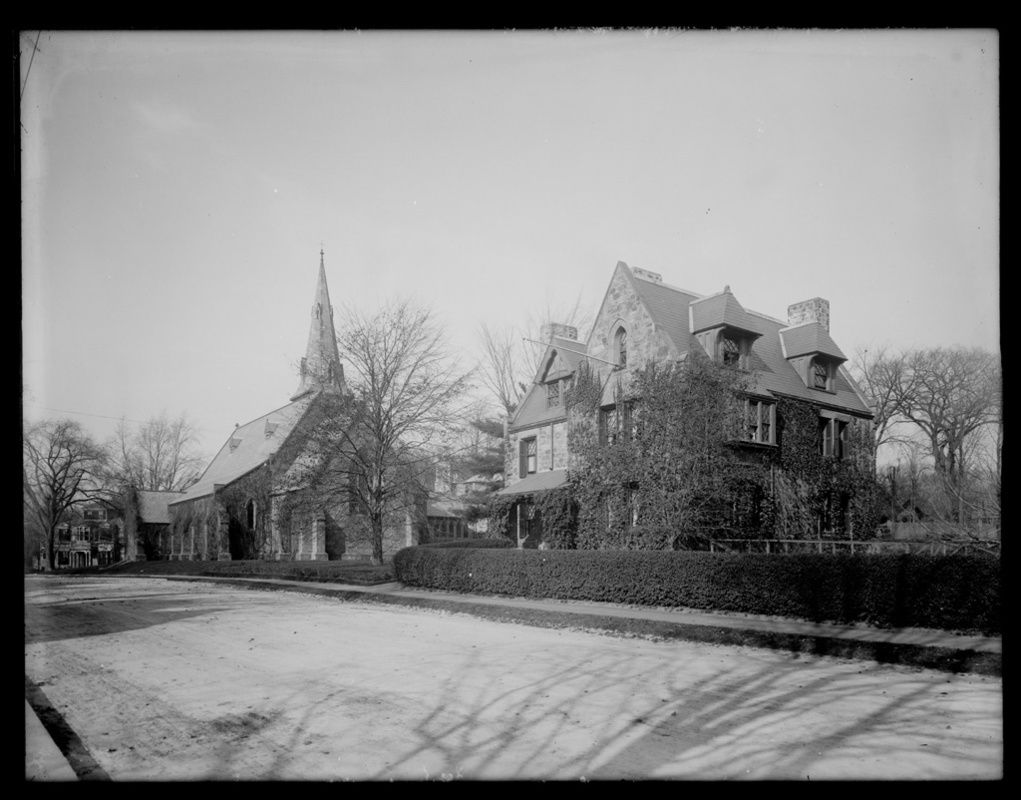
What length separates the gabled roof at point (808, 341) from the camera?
29703 millimetres

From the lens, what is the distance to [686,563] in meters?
15.9

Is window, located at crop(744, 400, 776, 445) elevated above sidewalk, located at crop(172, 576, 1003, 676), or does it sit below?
above

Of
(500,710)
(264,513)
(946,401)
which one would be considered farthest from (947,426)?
(264,513)

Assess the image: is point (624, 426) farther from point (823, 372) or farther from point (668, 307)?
point (823, 372)

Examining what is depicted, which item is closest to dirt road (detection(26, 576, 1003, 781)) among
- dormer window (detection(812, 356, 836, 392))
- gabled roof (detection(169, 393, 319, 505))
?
dormer window (detection(812, 356, 836, 392))

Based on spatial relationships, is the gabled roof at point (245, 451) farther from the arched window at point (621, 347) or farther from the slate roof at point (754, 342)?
the arched window at point (621, 347)

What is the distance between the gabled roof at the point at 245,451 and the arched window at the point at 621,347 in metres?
28.3

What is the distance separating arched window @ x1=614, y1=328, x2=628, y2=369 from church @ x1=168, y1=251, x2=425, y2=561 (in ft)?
38.2

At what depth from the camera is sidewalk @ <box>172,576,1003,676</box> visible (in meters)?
9.80

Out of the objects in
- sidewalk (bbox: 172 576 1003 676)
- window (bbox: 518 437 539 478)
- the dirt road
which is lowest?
sidewalk (bbox: 172 576 1003 676)

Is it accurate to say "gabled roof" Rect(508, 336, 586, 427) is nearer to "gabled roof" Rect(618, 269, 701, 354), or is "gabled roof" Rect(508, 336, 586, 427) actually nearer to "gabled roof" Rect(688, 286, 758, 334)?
"gabled roof" Rect(618, 269, 701, 354)

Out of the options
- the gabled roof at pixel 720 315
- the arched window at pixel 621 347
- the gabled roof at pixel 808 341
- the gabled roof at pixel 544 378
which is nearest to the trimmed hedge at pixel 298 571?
the gabled roof at pixel 544 378

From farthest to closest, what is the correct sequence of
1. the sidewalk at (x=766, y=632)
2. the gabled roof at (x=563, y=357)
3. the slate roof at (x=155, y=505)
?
the slate roof at (x=155, y=505) → the gabled roof at (x=563, y=357) → the sidewalk at (x=766, y=632)

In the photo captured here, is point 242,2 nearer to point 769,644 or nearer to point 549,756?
point 549,756
